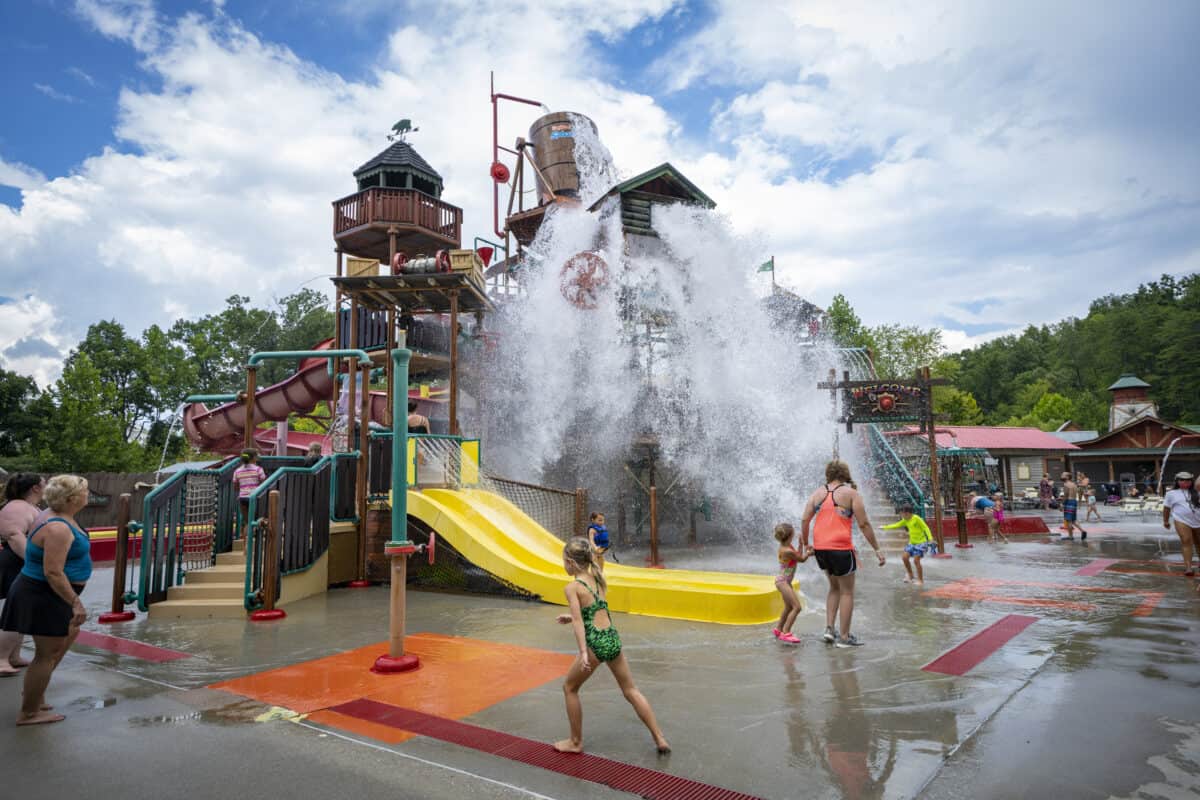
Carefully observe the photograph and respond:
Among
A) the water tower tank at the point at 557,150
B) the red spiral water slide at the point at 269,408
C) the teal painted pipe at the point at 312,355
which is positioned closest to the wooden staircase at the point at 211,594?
the teal painted pipe at the point at 312,355

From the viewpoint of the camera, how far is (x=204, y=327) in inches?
1929

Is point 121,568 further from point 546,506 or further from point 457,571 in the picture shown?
point 546,506

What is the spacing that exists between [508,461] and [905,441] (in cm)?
2038

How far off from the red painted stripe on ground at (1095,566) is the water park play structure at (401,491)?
6.90 m

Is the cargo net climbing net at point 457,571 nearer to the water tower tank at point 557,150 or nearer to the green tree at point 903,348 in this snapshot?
the water tower tank at point 557,150

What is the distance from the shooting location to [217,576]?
29.2 ft

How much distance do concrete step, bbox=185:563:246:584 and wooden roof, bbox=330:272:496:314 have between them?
7686 mm

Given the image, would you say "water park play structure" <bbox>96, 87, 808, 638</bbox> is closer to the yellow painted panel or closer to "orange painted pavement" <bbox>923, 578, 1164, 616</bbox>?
the yellow painted panel

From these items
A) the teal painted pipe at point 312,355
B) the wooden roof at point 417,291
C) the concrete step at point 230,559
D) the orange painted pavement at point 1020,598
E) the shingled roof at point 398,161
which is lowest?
the orange painted pavement at point 1020,598

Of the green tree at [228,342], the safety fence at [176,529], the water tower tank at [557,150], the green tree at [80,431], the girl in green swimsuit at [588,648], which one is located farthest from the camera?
the green tree at [228,342]

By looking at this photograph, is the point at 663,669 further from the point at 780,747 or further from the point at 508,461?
the point at 508,461

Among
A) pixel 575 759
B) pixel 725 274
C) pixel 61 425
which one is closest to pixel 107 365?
pixel 61 425

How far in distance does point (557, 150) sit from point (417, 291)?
524 inches

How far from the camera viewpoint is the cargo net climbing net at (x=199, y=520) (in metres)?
9.18
